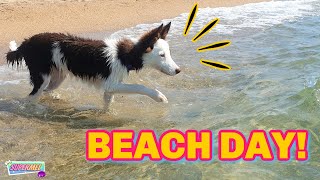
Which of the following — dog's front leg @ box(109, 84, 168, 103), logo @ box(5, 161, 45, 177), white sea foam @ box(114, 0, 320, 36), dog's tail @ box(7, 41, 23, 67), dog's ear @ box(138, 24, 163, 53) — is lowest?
white sea foam @ box(114, 0, 320, 36)

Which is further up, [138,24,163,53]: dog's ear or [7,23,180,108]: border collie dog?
[138,24,163,53]: dog's ear

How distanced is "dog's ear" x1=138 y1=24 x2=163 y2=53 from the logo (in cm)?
196

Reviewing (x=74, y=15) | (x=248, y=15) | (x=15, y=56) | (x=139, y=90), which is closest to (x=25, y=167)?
(x=139, y=90)

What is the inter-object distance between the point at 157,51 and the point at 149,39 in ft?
0.59

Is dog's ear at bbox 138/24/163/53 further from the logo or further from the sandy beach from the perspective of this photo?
the sandy beach

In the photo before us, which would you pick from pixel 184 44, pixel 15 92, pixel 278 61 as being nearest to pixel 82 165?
pixel 15 92

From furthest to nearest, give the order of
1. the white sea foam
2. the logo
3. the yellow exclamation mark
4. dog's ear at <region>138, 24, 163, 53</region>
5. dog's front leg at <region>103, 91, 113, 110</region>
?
the white sea foam
dog's front leg at <region>103, 91, 113, 110</region>
dog's ear at <region>138, 24, 163, 53</region>
the yellow exclamation mark
the logo

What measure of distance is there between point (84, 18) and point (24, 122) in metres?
7.00

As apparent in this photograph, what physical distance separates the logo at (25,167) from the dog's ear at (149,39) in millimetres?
1962

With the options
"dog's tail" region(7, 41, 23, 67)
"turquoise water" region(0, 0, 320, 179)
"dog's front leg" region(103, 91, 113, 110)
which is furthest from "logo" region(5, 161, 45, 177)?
"dog's tail" region(7, 41, 23, 67)

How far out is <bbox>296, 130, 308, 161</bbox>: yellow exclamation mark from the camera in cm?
390

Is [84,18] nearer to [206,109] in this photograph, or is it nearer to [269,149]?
[206,109]

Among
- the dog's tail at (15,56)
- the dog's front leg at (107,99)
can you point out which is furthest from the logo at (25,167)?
the dog's tail at (15,56)

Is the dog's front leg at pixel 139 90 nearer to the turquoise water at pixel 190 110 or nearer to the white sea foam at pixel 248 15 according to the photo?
the turquoise water at pixel 190 110
